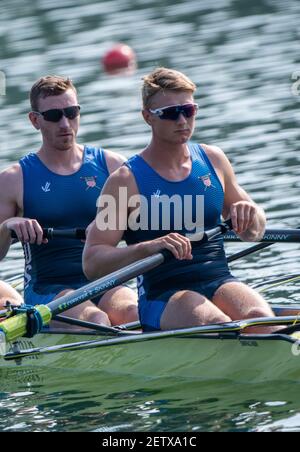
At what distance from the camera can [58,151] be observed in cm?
1023

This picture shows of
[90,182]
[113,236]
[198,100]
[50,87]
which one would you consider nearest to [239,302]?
[113,236]

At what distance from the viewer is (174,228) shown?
9.05m

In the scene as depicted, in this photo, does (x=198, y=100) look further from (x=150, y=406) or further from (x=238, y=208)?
(x=150, y=406)

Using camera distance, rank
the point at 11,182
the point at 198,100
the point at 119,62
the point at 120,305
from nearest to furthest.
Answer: the point at 120,305
the point at 11,182
the point at 198,100
the point at 119,62

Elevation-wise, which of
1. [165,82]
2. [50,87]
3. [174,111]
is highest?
[50,87]

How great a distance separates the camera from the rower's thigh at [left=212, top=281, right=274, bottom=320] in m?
8.75

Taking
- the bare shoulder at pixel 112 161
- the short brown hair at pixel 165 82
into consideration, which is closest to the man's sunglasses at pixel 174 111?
the short brown hair at pixel 165 82

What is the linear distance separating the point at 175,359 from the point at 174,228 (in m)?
0.90

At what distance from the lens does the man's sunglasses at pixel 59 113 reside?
10.0 meters

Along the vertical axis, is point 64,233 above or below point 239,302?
above

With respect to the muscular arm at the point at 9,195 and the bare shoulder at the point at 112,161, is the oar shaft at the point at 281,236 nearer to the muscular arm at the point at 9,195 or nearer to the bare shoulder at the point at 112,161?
the bare shoulder at the point at 112,161

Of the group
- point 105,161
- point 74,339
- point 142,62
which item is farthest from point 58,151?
point 142,62

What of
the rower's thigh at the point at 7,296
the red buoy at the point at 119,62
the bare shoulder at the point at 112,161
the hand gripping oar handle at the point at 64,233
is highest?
the red buoy at the point at 119,62
